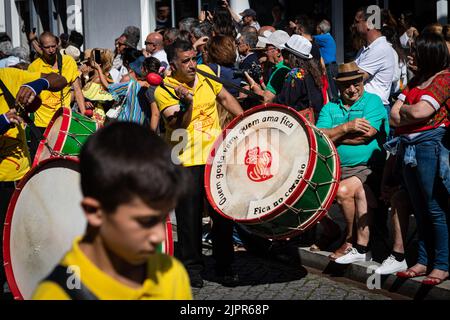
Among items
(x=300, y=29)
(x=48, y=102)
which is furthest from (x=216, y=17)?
(x=48, y=102)

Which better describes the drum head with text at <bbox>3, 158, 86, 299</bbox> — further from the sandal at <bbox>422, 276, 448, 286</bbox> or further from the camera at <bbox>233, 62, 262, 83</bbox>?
the camera at <bbox>233, 62, 262, 83</bbox>

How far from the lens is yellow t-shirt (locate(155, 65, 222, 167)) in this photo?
19.3ft

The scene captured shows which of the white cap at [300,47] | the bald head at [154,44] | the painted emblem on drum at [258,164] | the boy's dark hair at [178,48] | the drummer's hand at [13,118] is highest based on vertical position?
the bald head at [154,44]

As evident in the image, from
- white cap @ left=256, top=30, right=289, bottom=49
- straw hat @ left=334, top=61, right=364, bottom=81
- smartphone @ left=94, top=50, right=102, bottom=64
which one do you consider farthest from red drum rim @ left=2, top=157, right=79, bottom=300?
smartphone @ left=94, top=50, right=102, bottom=64

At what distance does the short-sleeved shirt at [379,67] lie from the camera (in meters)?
7.44

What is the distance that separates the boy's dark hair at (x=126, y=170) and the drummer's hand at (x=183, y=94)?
3520 mm

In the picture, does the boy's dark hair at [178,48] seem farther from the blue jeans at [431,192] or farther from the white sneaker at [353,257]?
the white sneaker at [353,257]

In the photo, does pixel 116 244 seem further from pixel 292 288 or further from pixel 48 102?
pixel 48 102

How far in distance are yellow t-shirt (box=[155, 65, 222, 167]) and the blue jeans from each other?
4.50 feet

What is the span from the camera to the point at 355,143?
622 cm

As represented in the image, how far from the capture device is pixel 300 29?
27.0 feet

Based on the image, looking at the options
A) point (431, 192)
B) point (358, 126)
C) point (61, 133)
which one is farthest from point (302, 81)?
point (61, 133)

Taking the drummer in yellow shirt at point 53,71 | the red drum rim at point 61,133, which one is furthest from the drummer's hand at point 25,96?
the drummer in yellow shirt at point 53,71

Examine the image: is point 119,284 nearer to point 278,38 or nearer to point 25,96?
point 25,96
